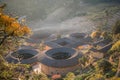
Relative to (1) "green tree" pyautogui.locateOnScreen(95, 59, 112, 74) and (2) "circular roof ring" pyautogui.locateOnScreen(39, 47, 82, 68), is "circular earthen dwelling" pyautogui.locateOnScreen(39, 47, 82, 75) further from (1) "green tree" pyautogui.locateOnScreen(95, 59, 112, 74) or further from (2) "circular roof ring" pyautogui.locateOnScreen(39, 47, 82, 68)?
(1) "green tree" pyautogui.locateOnScreen(95, 59, 112, 74)

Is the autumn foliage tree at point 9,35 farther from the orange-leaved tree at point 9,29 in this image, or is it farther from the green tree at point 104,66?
the green tree at point 104,66

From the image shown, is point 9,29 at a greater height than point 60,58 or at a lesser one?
greater

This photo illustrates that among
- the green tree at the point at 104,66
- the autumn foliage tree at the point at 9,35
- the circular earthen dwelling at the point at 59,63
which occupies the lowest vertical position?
the circular earthen dwelling at the point at 59,63

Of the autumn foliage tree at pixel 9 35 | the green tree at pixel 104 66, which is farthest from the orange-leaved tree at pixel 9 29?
the green tree at pixel 104 66

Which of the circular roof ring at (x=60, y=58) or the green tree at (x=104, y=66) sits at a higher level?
the green tree at (x=104, y=66)

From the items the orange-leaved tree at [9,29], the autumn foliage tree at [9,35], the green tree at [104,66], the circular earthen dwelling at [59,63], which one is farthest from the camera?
the circular earthen dwelling at [59,63]

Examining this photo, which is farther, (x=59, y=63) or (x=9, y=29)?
(x=59, y=63)

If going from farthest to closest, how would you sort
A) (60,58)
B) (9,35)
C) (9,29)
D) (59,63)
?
(60,58), (59,63), (9,35), (9,29)

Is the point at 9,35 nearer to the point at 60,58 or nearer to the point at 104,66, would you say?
the point at 104,66

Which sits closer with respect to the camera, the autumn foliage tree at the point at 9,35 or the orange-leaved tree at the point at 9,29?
the orange-leaved tree at the point at 9,29

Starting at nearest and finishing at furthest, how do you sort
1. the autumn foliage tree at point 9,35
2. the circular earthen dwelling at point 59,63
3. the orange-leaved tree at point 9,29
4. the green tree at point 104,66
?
the orange-leaved tree at point 9,29 < the autumn foliage tree at point 9,35 < the green tree at point 104,66 < the circular earthen dwelling at point 59,63

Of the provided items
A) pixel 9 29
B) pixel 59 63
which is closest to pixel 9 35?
pixel 9 29
